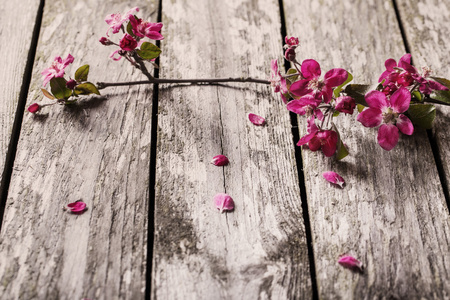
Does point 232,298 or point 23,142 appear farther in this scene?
point 23,142

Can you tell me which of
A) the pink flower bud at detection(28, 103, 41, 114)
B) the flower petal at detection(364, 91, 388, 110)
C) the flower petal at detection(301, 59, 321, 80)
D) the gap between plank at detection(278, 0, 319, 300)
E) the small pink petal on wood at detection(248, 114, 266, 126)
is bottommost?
the gap between plank at detection(278, 0, 319, 300)

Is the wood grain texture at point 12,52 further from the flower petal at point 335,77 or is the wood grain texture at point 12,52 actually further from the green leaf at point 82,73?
the flower petal at point 335,77

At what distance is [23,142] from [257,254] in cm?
56

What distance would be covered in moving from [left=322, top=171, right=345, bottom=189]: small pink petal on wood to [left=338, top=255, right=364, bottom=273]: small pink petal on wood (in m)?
0.16

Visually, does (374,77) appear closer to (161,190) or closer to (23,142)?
(161,190)

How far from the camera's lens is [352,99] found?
0.88 m

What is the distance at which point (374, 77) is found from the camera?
1122mm

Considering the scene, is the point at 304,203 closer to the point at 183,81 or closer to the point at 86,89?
the point at 183,81

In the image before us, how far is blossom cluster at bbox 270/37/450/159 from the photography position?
89cm

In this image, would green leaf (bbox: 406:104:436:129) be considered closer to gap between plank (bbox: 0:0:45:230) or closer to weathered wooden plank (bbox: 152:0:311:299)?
weathered wooden plank (bbox: 152:0:311:299)

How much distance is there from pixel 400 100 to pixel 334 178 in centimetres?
20

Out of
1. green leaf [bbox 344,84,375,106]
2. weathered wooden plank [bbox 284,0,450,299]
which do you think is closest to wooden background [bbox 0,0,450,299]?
weathered wooden plank [bbox 284,0,450,299]

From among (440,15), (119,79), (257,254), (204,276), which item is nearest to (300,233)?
(257,254)

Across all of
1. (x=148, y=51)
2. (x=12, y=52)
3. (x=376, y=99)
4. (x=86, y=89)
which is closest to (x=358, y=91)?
(x=376, y=99)
